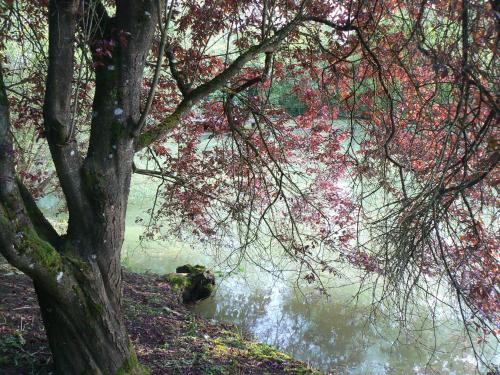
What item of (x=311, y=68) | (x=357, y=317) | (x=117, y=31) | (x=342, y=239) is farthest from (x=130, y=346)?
(x=357, y=317)

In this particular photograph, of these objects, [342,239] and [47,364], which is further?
[342,239]

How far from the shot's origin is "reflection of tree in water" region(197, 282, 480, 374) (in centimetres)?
Result: 678

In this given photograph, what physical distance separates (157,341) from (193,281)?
328 cm

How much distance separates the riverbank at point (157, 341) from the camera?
11.0ft

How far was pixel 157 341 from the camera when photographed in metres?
4.41

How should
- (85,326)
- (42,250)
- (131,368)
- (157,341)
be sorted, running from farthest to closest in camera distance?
1. (157,341)
2. (131,368)
3. (85,326)
4. (42,250)

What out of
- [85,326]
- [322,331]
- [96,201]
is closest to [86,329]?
[85,326]

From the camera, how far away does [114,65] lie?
110 inches

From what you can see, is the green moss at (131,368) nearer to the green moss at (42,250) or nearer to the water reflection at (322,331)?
the green moss at (42,250)

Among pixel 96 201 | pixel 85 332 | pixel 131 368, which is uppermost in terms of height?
pixel 96 201

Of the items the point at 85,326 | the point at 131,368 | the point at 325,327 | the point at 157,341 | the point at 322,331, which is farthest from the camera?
the point at 325,327

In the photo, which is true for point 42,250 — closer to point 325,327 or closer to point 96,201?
point 96,201

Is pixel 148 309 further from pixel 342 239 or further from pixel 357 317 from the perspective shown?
pixel 357 317

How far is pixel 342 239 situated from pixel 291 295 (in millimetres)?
3942
